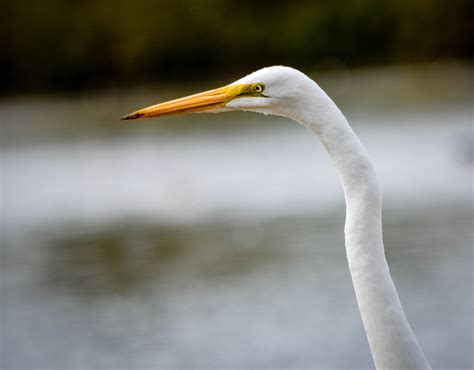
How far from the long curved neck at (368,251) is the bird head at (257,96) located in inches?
3.5

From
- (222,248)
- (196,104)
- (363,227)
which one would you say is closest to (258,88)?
(196,104)

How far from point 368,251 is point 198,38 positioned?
58.7 metres

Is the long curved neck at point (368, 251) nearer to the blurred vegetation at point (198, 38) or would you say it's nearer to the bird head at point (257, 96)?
the bird head at point (257, 96)

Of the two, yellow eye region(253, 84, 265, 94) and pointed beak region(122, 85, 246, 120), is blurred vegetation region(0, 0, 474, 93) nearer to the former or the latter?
pointed beak region(122, 85, 246, 120)

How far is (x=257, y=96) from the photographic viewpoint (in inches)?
121

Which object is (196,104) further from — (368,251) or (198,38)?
(198,38)

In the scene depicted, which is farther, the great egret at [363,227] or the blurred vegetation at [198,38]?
the blurred vegetation at [198,38]

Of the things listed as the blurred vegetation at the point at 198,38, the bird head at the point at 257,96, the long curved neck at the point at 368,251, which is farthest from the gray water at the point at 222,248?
the blurred vegetation at the point at 198,38

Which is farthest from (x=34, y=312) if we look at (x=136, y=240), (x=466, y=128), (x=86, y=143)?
(x=86, y=143)

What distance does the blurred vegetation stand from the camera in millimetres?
57094

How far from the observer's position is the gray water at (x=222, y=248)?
29.1 feet

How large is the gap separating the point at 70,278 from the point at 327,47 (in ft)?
162

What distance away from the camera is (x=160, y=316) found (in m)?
10.1

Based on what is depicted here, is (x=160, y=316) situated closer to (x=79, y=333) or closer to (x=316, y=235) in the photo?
(x=79, y=333)
